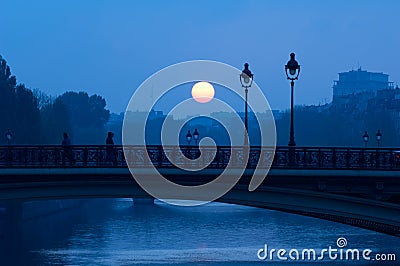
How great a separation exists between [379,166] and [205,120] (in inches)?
6599

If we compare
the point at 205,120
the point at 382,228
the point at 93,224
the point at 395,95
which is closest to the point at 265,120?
the point at 395,95

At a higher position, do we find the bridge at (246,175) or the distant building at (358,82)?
the distant building at (358,82)

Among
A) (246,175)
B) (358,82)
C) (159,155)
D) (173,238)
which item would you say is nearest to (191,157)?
(159,155)

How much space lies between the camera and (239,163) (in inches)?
835

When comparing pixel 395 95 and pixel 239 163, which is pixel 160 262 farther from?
pixel 395 95

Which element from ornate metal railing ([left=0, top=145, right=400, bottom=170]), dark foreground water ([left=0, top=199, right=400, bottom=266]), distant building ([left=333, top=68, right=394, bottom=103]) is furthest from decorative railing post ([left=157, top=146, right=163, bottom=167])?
distant building ([left=333, top=68, right=394, bottom=103])

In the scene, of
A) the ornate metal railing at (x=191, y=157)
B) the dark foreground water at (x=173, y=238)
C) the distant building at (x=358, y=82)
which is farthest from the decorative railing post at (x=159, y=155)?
the distant building at (x=358, y=82)

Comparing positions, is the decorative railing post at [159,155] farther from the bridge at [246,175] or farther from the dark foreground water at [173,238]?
the dark foreground water at [173,238]

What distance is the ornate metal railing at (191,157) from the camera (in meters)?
21.1

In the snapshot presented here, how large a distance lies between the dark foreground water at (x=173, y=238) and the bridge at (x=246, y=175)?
1052 cm

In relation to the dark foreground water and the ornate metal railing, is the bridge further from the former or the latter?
the dark foreground water

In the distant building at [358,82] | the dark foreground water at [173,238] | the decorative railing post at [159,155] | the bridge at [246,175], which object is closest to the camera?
the bridge at [246,175]

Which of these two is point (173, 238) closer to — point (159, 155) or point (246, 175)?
point (159, 155)

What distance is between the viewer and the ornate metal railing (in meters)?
21.1
